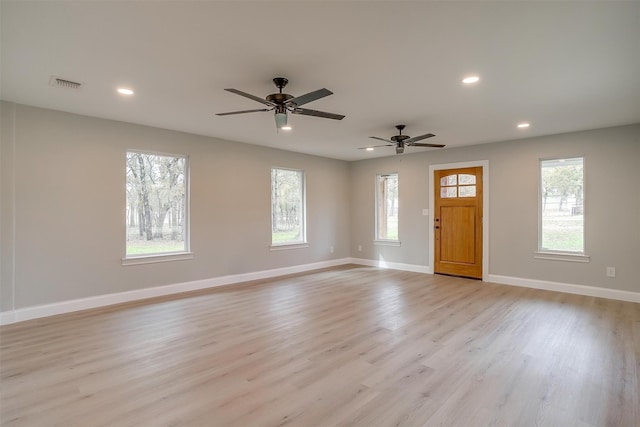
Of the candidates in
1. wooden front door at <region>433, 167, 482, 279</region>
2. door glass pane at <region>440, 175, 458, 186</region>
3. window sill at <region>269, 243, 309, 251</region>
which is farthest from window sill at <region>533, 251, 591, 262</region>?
window sill at <region>269, 243, 309, 251</region>

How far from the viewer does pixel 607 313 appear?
159 inches

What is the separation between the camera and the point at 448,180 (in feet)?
21.2

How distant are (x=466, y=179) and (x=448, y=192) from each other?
0.41 meters

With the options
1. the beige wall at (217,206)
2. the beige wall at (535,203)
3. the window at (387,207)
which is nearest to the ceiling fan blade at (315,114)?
the beige wall at (217,206)

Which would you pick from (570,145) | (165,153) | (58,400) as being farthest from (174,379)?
(570,145)

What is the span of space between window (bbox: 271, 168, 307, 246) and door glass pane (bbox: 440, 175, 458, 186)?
2.89 metres

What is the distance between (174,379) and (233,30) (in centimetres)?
259

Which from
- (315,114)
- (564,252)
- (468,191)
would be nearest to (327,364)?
(315,114)

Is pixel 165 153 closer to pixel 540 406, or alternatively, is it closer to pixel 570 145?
pixel 540 406

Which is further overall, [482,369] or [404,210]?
[404,210]

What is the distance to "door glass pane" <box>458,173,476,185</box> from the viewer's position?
6164 millimetres

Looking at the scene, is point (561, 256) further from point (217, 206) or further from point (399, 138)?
point (217, 206)

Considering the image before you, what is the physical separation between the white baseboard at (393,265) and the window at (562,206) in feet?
6.93

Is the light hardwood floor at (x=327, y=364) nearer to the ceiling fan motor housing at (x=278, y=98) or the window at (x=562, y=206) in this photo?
the window at (x=562, y=206)
